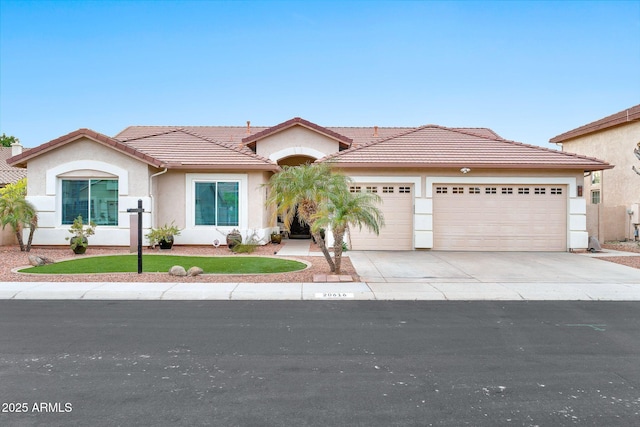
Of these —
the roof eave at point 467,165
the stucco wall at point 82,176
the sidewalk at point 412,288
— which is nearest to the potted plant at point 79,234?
the stucco wall at point 82,176

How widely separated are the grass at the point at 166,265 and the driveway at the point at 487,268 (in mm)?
2637

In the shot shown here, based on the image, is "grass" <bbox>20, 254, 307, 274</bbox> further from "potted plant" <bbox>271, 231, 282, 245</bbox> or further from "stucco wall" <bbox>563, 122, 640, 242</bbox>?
"stucco wall" <bbox>563, 122, 640, 242</bbox>

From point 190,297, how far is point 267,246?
8.93 meters

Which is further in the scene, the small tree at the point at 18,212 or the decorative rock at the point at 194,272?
the small tree at the point at 18,212

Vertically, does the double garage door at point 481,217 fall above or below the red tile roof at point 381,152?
below

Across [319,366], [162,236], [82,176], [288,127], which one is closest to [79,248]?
[162,236]

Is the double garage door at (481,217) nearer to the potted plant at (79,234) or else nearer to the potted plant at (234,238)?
the potted plant at (234,238)

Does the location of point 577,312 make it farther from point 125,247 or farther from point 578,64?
point 578,64

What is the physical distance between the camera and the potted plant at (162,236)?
16.6m

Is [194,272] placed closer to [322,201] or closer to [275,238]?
[322,201]

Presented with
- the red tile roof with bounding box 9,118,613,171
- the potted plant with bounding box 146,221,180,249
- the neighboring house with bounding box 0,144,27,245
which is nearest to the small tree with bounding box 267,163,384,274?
the red tile roof with bounding box 9,118,613,171

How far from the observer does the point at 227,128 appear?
26.9 m

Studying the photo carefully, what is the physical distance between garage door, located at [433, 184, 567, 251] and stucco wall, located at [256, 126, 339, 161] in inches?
247

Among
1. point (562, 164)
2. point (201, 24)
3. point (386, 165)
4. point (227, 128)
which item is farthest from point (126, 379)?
point (227, 128)
